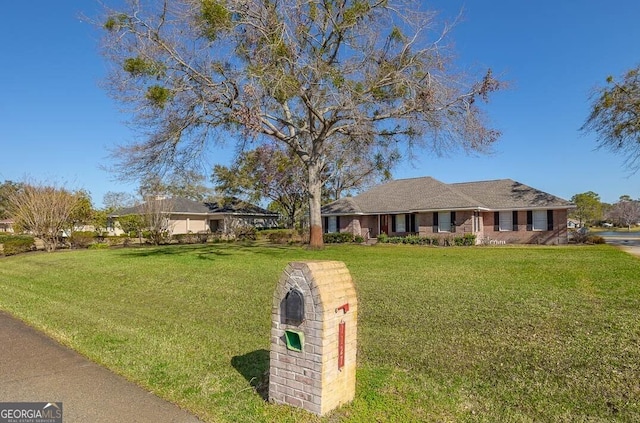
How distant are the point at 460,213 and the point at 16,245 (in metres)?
27.9

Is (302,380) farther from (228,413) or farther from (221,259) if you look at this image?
(221,259)

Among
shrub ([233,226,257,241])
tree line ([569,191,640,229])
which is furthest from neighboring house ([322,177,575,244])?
tree line ([569,191,640,229])

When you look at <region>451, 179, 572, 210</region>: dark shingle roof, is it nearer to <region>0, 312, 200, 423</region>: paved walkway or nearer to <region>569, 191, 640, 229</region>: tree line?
<region>0, 312, 200, 423</region>: paved walkway

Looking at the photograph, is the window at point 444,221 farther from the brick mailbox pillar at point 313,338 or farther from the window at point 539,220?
the brick mailbox pillar at point 313,338

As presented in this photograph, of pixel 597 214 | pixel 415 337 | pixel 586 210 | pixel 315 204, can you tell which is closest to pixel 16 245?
pixel 315 204

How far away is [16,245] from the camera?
25000mm

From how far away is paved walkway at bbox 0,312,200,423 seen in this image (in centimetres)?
366

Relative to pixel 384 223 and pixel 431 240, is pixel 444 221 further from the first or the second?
pixel 384 223

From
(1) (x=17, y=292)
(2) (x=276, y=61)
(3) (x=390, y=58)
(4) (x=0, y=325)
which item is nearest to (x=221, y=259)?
(1) (x=17, y=292)

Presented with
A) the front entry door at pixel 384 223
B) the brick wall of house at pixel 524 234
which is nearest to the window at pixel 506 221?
the brick wall of house at pixel 524 234

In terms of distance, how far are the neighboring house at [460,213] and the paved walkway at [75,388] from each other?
22795 millimetres

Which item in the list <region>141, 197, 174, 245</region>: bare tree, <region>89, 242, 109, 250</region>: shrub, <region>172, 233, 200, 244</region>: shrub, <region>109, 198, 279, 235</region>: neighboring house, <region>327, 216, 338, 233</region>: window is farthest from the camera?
<region>109, 198, 279, 235</region>: neighboring house

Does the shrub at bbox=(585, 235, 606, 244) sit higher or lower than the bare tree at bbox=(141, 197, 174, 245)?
lower

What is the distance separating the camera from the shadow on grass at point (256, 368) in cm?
429
